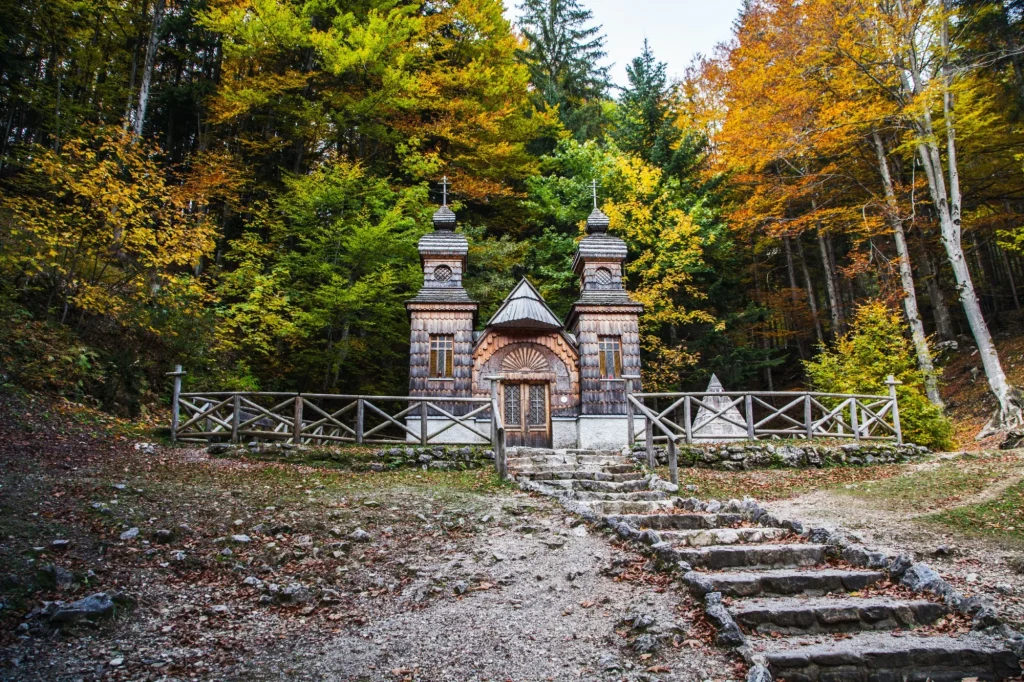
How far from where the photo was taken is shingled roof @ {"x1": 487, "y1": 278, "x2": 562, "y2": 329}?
16.8 meters

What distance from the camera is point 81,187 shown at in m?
11.9

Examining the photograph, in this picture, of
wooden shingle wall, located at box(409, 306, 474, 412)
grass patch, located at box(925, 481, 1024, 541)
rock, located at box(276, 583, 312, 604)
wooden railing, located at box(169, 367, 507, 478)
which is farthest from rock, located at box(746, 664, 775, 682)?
wooden shingle wall, located at box(409, 306, 474, 412)

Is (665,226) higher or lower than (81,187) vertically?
higher

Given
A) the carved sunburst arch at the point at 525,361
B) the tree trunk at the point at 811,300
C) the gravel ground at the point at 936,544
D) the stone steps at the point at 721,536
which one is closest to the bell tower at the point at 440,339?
the carved sunburst arch at the point at 525,361

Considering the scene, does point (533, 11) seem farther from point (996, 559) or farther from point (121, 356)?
point (996, 559)

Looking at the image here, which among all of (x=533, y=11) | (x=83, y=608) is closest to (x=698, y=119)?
(x=533, y=11)

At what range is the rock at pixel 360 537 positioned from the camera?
24.3 feet

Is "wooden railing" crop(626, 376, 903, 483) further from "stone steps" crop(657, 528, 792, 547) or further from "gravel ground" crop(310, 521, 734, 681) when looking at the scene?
"gravel ground" crop(310, 521, 734, 681)

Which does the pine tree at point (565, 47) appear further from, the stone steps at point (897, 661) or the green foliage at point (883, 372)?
the stone steps at point (897, 661)

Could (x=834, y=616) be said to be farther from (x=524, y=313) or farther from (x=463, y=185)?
(x=463, y=185)

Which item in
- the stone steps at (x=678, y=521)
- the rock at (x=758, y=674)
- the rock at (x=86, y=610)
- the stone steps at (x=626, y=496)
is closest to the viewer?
the rock at (x=758, y=674)

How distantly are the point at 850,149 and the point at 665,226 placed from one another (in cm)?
604

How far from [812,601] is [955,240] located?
1486 cm

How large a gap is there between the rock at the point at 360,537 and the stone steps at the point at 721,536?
11.2 ft
